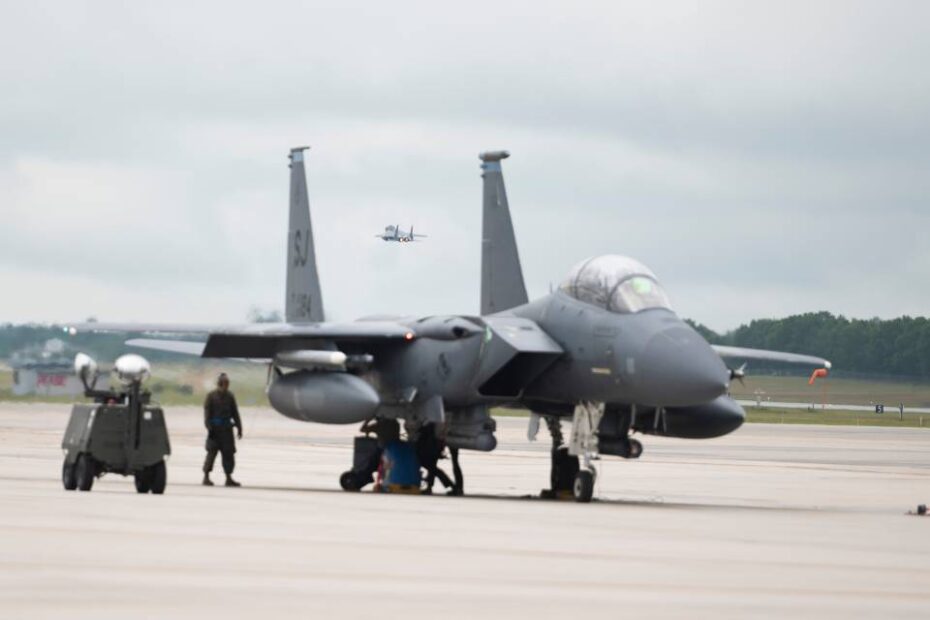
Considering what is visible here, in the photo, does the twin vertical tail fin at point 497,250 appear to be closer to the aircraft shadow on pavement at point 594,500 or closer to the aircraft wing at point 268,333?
the aircraft wing at point 268,333

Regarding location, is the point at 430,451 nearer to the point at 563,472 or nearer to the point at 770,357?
the point at 563,472

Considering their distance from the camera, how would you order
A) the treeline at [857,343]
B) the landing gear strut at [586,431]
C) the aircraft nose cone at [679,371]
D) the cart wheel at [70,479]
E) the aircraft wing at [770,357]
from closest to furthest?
the aircraft nose cone at [679,371], the cart wheel at [70,479], the landing gear strut at [586,431], the aircraft wing at [770,357], the treeline at [857,343]

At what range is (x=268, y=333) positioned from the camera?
22969 millimetres

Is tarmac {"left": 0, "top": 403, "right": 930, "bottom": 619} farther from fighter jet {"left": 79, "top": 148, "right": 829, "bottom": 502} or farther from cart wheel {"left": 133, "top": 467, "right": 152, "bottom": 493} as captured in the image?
fighter jet {"left": 79, "top": 148, "right": 829, "bottom": 502}

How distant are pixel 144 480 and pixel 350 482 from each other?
393cm

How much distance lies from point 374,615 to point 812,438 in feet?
141

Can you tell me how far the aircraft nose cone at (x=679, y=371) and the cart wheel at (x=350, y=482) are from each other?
476cm

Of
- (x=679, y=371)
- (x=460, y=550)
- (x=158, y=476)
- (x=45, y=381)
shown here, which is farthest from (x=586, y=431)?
(x=45, y=381)

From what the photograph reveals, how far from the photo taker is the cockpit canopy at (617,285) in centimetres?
2117

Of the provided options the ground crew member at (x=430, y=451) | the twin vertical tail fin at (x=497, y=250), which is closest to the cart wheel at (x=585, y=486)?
the ground crew member at (x=430, y=451)

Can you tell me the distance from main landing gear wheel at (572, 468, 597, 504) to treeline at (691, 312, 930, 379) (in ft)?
160

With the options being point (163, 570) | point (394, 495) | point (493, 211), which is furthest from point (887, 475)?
point (163, 570)

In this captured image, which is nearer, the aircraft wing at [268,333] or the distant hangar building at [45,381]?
the aircraft wing at [268,333]

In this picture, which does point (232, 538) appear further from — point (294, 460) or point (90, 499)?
point (294, 460)
